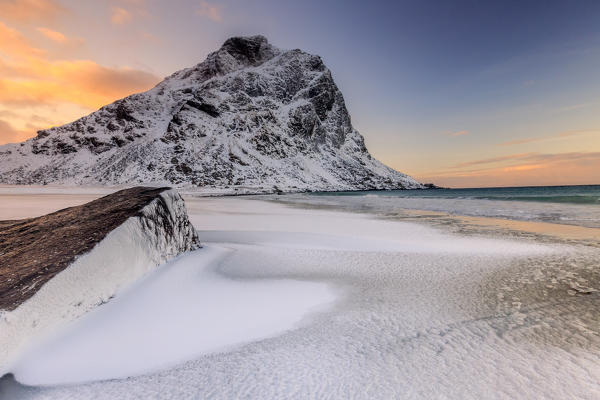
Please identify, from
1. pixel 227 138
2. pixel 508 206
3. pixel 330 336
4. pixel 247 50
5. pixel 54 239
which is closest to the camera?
pixel 330 336

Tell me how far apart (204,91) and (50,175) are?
217 ft

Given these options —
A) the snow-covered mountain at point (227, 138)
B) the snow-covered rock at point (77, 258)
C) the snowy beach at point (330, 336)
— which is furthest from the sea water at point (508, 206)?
the snow-covered mountain at point (227, 138)

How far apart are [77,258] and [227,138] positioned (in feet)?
361

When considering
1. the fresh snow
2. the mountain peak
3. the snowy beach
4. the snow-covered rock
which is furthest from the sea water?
the mountain peak

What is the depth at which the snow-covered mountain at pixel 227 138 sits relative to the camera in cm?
9550

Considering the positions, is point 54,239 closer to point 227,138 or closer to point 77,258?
point 77,258

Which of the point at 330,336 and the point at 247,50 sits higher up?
the point at 247,50

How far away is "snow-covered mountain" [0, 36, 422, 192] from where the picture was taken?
9550 cm

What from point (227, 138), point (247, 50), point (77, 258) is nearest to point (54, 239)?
point (77, 258)

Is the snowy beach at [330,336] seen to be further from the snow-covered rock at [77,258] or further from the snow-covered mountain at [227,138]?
the snow-covered mountain at [227,138]

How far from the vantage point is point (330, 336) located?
2920mm

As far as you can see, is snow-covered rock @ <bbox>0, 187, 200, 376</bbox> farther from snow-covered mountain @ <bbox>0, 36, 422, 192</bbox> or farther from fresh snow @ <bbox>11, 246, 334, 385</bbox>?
snow-covered mountain @ <bbox>0, 36, 422, 192</bbox>

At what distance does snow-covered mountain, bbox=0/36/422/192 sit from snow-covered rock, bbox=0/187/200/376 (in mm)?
76829

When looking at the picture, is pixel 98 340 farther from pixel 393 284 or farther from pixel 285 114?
pixel 285 114
